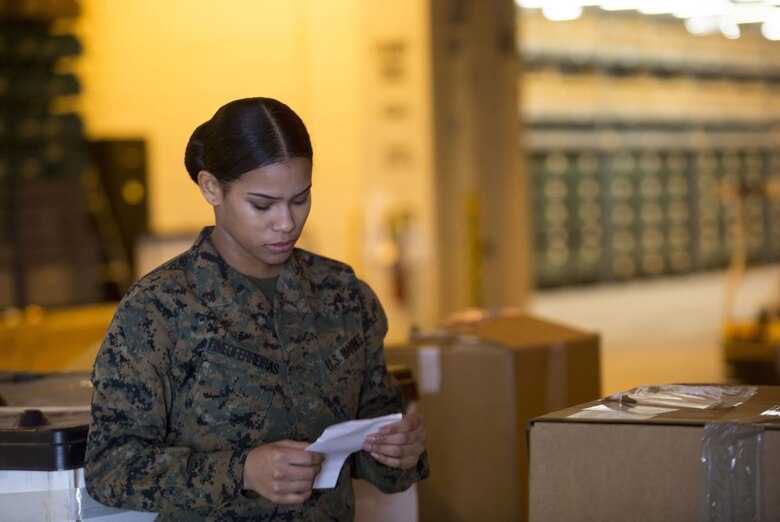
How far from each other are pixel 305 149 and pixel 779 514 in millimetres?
857

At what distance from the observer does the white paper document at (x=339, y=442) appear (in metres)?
1.63

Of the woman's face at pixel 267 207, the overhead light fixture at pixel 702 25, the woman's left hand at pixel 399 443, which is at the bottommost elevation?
the woman's left hand at pixel 399 443

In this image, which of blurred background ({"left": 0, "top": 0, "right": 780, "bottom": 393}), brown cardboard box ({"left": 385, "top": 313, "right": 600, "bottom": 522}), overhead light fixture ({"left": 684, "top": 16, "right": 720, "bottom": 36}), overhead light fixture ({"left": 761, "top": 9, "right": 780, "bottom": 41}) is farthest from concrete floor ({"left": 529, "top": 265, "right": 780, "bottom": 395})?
overhead light fixture ({"left": 684, "top": 16, "right": 720, "bottom": 36})

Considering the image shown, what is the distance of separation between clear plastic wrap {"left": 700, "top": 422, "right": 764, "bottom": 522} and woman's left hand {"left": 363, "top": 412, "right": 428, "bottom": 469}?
0.49 metres

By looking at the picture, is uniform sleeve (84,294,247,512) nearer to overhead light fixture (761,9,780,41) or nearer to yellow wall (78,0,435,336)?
yellow wall (78,0,435,336)

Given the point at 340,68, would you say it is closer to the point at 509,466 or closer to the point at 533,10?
the point at 533,10

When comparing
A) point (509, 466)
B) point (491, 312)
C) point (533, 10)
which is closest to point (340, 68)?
point (533, 10)

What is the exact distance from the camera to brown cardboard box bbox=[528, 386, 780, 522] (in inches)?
58.3

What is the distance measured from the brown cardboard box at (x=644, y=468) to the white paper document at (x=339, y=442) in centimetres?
26

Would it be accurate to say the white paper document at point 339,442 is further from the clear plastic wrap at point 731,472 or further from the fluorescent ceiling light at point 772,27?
the fluorescent ceiling light at point 772,27

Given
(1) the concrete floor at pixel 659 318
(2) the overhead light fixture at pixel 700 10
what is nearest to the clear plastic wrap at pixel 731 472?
(1) the concrete floor at pixel 659 318

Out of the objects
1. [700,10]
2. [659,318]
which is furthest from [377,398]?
[700,10]

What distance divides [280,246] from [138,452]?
1.24 ft

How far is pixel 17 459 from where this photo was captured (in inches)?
72.6
